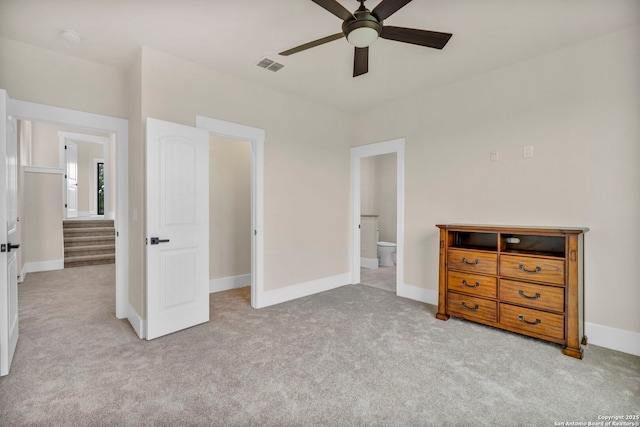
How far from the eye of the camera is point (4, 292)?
2.16 meters

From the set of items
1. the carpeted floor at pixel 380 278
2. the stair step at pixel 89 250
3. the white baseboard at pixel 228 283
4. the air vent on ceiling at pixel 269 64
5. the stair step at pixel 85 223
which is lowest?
the carpeted floor at pixel 380 278

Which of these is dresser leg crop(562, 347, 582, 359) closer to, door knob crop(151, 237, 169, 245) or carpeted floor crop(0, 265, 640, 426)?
carpeted floor crop(0, 265, 640, 426)

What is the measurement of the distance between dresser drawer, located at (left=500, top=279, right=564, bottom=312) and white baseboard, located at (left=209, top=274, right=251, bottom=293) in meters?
3.36

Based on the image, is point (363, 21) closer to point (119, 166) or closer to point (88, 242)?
point (119, 166)

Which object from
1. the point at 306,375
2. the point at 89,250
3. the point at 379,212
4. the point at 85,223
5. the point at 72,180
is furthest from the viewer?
the point at 72,180

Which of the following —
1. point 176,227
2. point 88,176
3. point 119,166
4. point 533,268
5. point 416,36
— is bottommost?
point 533,268

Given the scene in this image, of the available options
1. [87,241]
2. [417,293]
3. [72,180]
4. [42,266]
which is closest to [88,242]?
[87,241]

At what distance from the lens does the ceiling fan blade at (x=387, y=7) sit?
1669 mm

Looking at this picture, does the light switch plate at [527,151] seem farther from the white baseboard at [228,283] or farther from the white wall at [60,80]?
the white wall at [60,80]

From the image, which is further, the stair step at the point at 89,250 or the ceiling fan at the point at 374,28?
the stair step at the point at 89,250

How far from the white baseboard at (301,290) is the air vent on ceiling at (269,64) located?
2.51m

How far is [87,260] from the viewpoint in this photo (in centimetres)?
609

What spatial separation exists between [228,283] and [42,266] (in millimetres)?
3866

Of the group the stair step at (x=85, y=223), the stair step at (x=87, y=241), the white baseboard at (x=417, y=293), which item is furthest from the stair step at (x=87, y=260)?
the white baseboard at (x=417, y=293)
